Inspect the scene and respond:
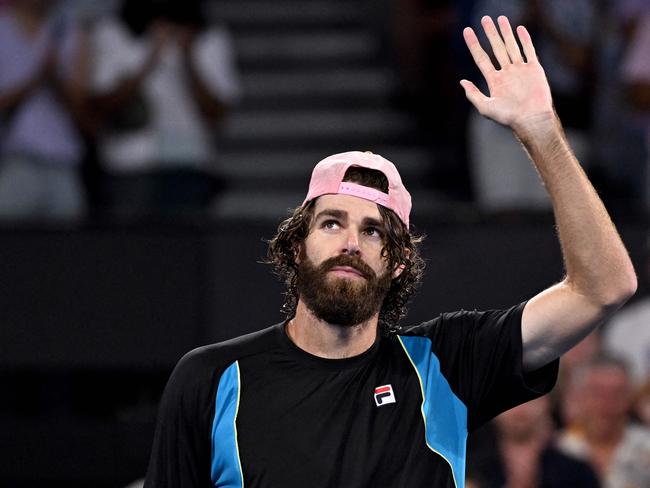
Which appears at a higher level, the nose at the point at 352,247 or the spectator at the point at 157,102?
the spectator at the point at 157,102

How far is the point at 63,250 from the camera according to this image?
23.7 ft

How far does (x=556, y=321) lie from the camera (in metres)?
3.60

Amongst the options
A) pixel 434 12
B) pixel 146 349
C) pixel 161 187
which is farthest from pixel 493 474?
pixel 434 12

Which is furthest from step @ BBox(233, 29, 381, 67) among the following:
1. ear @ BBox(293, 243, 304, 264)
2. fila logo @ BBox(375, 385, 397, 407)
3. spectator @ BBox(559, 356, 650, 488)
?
fila logo @ BBox(375, 385, 397, 407)

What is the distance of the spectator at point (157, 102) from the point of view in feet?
24.8

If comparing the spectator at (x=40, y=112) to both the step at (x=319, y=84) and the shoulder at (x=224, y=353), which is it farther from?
the shoulder at (x=224, y=353)

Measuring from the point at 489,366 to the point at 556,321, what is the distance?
25 centimetres

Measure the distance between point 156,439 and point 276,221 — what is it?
11.7ft

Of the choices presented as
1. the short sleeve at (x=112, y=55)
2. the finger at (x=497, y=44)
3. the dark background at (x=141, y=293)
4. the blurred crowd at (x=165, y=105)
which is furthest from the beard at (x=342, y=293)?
the short sleeve at (x=112, y=55)

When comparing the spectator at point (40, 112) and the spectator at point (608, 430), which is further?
the spectator at point (40, 112)

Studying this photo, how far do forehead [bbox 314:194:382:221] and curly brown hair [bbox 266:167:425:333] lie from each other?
0.10 feet

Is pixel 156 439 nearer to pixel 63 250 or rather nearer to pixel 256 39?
pixel 63 250

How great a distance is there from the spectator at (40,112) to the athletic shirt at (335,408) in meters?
3.81

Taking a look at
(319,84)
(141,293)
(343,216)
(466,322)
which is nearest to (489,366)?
(466,322)
